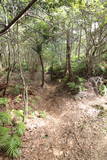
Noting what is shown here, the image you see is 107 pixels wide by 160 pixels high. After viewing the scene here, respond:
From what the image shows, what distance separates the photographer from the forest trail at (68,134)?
315cm

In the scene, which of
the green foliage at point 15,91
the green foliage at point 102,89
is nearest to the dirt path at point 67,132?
the green foliage at point 102,89

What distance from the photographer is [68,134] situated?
3.97 meters

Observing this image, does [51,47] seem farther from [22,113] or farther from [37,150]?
[37,150]

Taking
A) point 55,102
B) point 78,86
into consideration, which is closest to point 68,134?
point 55,102

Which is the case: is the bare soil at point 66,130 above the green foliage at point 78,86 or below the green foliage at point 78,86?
below

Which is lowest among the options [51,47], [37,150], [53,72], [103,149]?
[37,150]

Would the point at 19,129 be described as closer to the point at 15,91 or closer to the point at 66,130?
the point at 66,130

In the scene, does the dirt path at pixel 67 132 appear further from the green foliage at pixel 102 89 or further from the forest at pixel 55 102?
the green foliage at pixel 102 89

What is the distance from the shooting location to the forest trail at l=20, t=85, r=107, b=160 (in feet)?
10.3

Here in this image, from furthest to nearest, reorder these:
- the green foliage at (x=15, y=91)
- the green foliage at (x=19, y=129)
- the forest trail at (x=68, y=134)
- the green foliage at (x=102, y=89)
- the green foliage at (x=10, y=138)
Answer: the green foliage at (x=102, y=89) < the green foliage at (x=15, y=91) < the green foliage at (x=19, y=129) < the forest trail at (x=68, y=134) < the green foliage at (x=10, y=138)

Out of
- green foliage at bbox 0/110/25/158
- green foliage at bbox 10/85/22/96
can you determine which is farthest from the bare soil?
green foliage at bbox 10/85/22/96

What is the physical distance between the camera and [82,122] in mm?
4523

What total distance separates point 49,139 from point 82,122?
1.58m

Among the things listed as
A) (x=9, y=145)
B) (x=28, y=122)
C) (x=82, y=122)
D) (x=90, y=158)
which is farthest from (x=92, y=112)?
(x=9, y=145)
